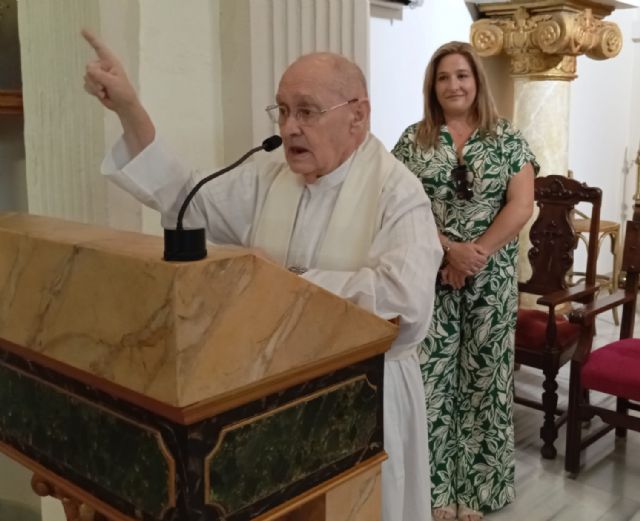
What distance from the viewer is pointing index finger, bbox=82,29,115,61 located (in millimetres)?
1444

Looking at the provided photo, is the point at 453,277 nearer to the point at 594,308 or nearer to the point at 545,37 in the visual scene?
the point at 594,308

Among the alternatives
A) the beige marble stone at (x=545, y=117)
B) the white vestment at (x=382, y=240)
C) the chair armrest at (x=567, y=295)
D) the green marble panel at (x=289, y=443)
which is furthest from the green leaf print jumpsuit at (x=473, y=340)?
the beige marble stone at (x=545, y=117)

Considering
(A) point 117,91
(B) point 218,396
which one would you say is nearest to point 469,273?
(A) point 117,91

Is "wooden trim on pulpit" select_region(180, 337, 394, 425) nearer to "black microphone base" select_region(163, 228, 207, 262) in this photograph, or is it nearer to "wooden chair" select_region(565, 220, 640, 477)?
"black microphone base" select_region(163, 228, 207, 262)

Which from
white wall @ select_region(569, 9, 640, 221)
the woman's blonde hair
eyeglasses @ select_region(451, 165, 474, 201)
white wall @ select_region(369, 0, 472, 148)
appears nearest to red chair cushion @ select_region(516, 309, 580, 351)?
eyeglasses @ select_region(451, 165, 474, 201)

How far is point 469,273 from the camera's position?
105 inches

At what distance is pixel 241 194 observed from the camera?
1820 millimetres

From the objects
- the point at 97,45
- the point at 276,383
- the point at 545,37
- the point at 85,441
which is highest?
the point at 545,37

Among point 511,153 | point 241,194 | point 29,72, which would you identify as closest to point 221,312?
point 241,194

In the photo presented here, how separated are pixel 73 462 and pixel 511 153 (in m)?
2.02

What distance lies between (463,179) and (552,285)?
101 centimetres

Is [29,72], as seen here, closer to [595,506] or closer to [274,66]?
[274,66]

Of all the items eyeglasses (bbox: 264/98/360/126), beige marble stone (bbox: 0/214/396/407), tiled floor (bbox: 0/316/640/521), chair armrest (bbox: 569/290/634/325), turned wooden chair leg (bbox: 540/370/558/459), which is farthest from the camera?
turned wooden chair leg (bbox: 540/370/558/459)

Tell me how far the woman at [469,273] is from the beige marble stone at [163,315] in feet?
5.26
